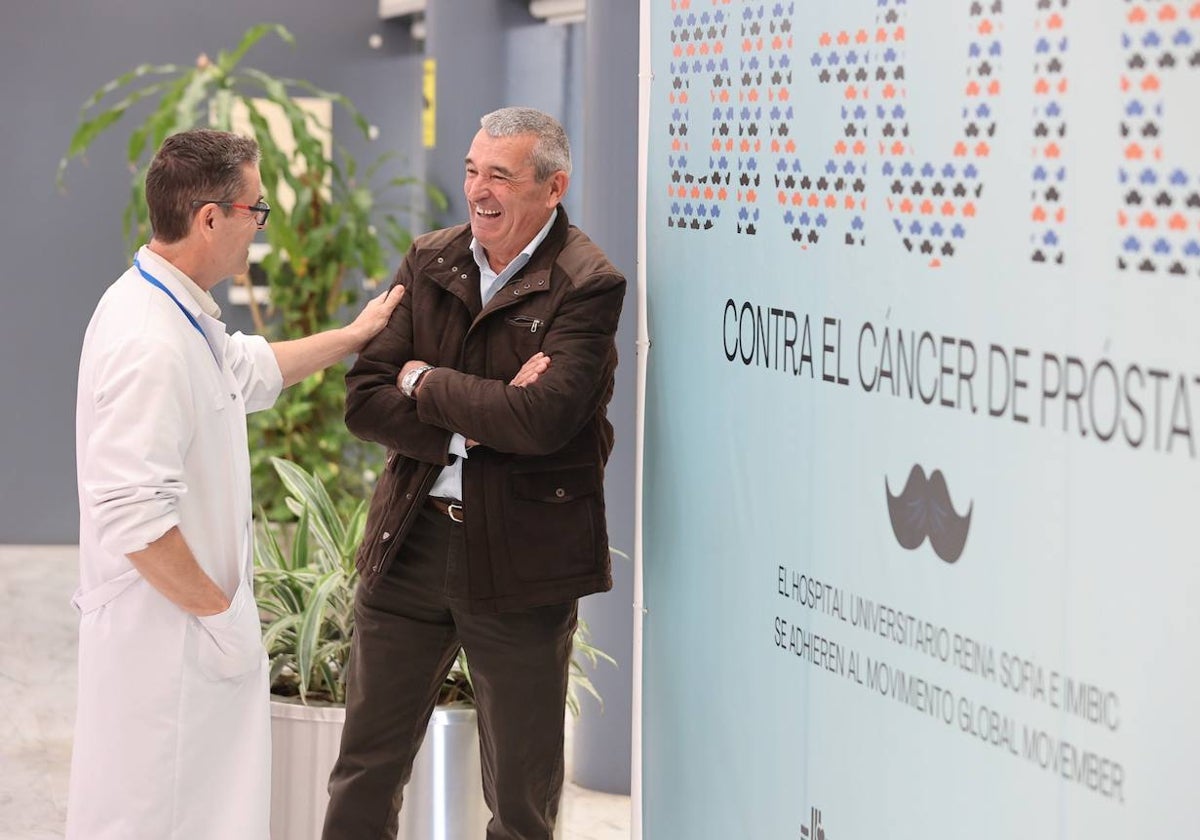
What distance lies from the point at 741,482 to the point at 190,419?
92cm

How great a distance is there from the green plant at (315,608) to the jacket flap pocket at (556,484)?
2.18 feet

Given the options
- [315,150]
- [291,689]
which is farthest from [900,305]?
[315,150]

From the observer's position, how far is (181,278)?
2623 mm

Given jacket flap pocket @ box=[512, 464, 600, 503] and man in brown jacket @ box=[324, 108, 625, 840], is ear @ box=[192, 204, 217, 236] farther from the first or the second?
jacket flap pocket @ box=[512, 464, 600, 503]

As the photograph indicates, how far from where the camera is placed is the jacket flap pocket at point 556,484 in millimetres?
2791

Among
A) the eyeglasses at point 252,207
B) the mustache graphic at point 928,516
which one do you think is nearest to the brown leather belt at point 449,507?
the eyeglasses at point 252,207

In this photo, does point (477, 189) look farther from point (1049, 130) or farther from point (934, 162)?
point (1049, 130)

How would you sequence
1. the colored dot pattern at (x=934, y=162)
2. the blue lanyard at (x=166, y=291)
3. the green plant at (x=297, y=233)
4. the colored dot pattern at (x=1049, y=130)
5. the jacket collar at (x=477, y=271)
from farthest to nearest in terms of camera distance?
1. the green plant at (x=297, y=233)
2. the jacket collar at (x=477, y=271)
3. the blue lanyard at (x=166, y=291)
4. the colored dot pattern at (x=934, y=162)
5. the colored dot pattern at (x=1049, y=130)

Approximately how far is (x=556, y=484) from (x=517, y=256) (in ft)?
1.38

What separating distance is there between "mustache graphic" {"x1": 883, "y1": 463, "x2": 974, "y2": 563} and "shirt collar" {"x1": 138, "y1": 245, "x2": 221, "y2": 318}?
1178 millimetres

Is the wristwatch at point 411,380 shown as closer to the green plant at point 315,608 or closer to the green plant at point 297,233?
the green plant at point 315,608

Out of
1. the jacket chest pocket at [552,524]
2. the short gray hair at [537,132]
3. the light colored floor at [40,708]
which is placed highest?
the short gray hair at [537,132]

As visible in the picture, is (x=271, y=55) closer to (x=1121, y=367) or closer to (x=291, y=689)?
(x=291, y=689)

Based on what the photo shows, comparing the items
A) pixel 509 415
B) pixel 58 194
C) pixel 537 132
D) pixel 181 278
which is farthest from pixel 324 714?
pixel 58 194
